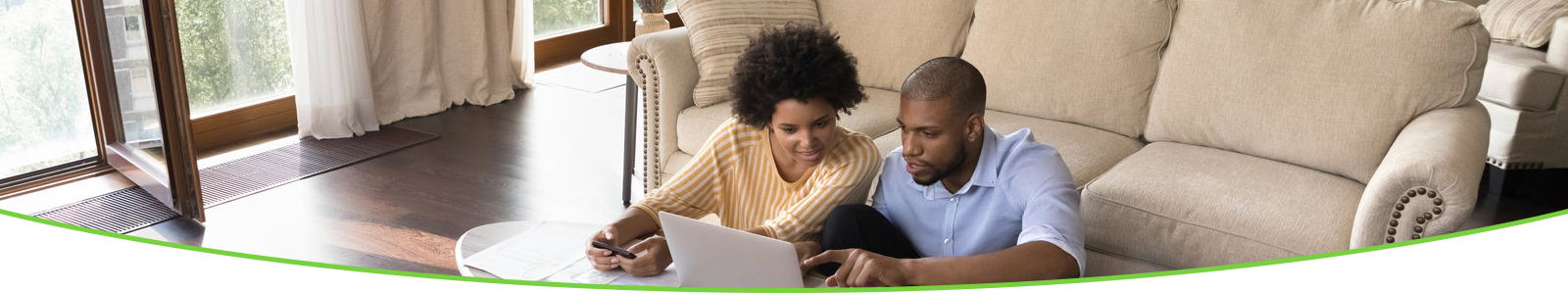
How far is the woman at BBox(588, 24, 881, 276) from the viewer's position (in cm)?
179

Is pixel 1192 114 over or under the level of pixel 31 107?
over

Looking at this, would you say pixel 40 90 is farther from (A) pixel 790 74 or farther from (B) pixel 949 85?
(B) pixel 949 85

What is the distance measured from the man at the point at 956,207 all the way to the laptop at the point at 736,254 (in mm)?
65

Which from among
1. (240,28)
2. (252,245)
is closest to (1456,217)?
(252,245)

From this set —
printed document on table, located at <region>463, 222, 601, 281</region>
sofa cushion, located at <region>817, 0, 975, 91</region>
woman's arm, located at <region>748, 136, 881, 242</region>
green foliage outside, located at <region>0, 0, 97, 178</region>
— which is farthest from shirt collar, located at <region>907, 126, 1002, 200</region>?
green foliage outside, located at <region>0, 0, 97, 178</region>

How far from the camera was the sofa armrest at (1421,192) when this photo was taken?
6.07 feet

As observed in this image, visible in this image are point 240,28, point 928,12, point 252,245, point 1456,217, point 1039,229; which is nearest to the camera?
point 1039,229

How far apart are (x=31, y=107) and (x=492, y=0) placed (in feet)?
5.32

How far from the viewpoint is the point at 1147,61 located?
2.65 metres

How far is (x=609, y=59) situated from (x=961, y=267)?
6.81ft

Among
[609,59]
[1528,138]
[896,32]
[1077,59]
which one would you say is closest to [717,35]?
[896,32]

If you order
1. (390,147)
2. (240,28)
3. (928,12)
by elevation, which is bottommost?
(390,147)

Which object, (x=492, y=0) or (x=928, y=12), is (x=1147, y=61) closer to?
(x=928, y=12)

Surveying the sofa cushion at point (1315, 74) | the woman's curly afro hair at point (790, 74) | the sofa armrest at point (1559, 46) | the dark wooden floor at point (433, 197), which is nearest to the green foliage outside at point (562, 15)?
the dark wooden floor at point (433, 197)
